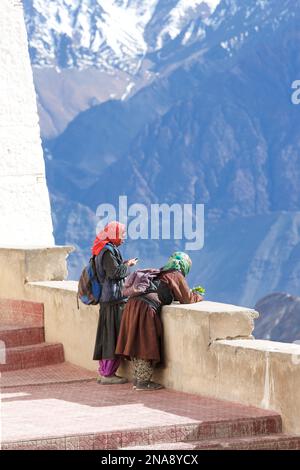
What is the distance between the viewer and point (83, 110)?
157 meters

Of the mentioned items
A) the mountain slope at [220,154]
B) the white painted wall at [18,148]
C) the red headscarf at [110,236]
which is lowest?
the red headscarf at [110,236]

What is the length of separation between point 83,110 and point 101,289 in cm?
15061

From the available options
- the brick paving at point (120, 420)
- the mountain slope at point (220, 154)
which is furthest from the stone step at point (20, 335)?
the mountain slope at point (220, 154)

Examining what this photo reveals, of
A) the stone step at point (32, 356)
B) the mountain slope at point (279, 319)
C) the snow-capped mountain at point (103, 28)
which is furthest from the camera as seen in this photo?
the snow-capped mountain at point (103, 28)

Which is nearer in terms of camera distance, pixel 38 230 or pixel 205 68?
pixel 38 230

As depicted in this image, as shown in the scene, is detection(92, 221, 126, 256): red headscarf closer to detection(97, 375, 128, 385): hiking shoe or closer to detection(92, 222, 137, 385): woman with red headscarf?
detection(92, 222, 137, 385): woman with red headscarf

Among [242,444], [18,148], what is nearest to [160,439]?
[242,444]

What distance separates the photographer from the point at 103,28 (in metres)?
176

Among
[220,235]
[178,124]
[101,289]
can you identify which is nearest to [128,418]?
[101,289]

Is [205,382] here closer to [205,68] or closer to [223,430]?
[223,430]

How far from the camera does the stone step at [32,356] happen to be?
8.22 m

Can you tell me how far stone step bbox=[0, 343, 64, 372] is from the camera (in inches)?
324

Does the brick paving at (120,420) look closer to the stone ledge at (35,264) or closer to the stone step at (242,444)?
the stone step at (242,444)

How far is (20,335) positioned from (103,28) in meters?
171
